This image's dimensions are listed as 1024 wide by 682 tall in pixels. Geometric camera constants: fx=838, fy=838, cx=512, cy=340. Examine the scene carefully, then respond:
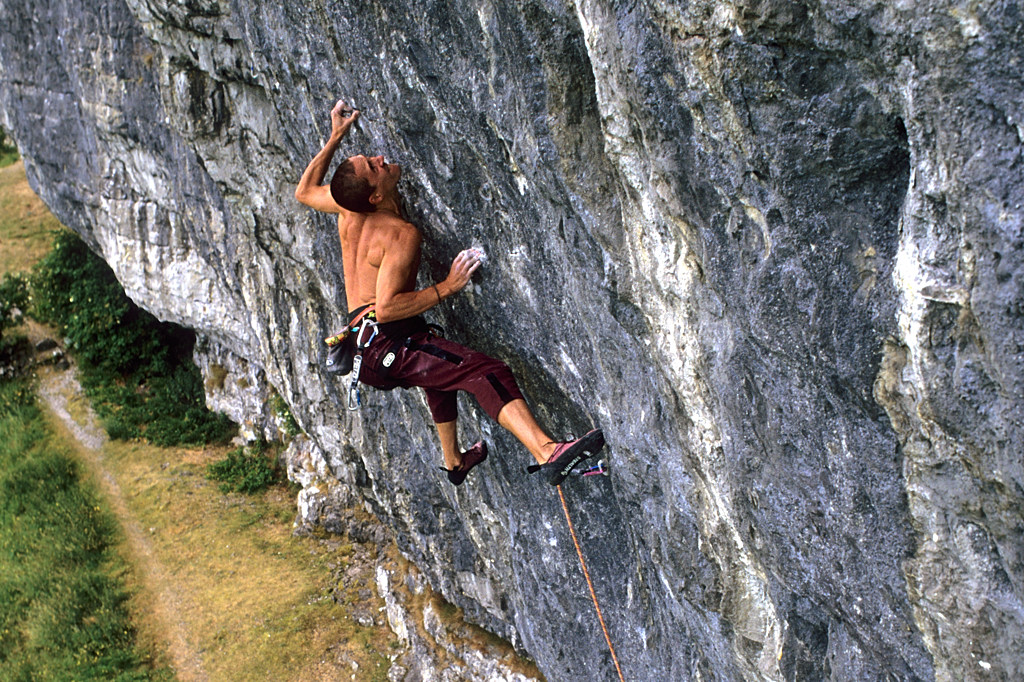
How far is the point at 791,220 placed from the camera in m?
2.96

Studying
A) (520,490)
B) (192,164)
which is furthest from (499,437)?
(192,164)

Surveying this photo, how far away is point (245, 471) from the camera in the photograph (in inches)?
544

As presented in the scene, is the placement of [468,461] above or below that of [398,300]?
below

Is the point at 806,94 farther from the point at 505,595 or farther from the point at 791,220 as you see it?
the point at 505,595

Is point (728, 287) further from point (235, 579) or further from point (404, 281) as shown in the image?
point (235, 579)

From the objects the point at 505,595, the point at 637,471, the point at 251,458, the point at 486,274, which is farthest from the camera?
the point at 251,458

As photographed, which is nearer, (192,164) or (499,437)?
(499,437)

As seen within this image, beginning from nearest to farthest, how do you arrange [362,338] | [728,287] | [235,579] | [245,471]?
[728,287] → [362,338] → [235,579] → [245,471]

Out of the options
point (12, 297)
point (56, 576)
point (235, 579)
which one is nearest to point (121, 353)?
point (12, 297)

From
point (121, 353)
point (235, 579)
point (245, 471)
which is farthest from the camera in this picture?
point (121, 353)

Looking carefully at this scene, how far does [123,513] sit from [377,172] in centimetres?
1041

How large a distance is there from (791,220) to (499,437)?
3.54 m

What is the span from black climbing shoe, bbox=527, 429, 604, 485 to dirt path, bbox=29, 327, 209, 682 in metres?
7.62

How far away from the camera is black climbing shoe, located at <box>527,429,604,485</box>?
466 centimetres
